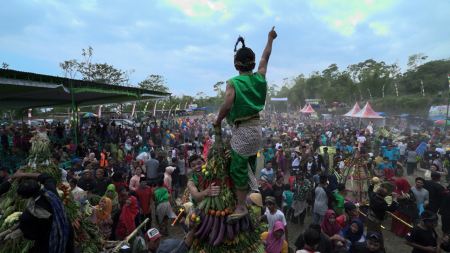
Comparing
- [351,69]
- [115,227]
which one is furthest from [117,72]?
[351,69]

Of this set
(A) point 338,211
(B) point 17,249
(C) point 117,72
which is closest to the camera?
(B) point 17,249

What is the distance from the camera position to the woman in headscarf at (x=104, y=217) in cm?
514

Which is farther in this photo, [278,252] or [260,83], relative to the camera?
[278,252]

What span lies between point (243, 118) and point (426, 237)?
4405mm

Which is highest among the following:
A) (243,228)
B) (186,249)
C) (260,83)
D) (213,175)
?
(260,83)

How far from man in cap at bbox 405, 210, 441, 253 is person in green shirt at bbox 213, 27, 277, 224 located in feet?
12.6

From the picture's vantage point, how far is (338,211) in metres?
6.34

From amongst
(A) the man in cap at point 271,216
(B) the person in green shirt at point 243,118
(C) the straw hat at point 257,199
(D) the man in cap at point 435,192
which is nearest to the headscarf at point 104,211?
(C) the straw hat at point 257,199

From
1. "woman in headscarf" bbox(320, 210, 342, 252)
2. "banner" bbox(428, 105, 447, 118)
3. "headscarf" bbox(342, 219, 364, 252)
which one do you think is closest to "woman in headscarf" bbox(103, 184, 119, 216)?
"woman in headscarf" bbox(320, 210, 342, 252)

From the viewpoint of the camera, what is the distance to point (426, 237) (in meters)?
4.26

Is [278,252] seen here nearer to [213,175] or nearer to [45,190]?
[213,175]

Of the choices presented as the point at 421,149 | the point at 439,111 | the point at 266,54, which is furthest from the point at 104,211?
the point at 439,111

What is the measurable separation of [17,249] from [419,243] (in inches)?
250

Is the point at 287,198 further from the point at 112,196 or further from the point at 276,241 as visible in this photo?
the point at 112,196
